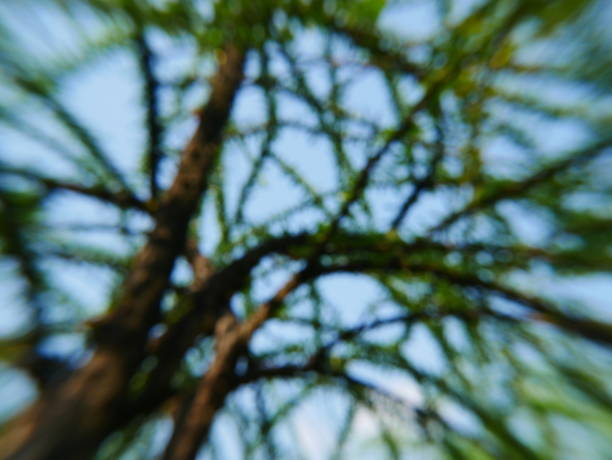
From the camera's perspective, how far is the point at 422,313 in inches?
39.5

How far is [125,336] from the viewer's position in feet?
3.31

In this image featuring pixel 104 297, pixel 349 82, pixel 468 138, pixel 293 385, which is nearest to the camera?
pixel 468 138

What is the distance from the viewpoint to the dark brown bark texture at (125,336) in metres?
0.83

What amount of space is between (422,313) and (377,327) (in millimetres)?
91

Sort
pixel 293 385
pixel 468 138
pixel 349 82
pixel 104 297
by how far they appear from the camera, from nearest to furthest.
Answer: pixel 468 138, pixel 349 82, pixel 293 385, pixel 104 297

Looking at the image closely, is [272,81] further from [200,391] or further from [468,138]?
[200,391]

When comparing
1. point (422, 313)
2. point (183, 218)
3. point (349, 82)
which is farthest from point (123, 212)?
point (422, 313)

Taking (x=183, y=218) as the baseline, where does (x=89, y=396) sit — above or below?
below

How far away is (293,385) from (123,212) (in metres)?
0.59

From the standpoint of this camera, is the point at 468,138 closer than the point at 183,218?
Yes

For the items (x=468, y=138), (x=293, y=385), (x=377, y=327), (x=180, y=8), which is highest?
(x=180, y=8)

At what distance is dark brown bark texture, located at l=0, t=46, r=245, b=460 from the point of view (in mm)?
833

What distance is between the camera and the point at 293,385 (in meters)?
1.21

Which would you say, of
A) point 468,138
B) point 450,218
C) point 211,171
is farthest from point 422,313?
point 211,171
